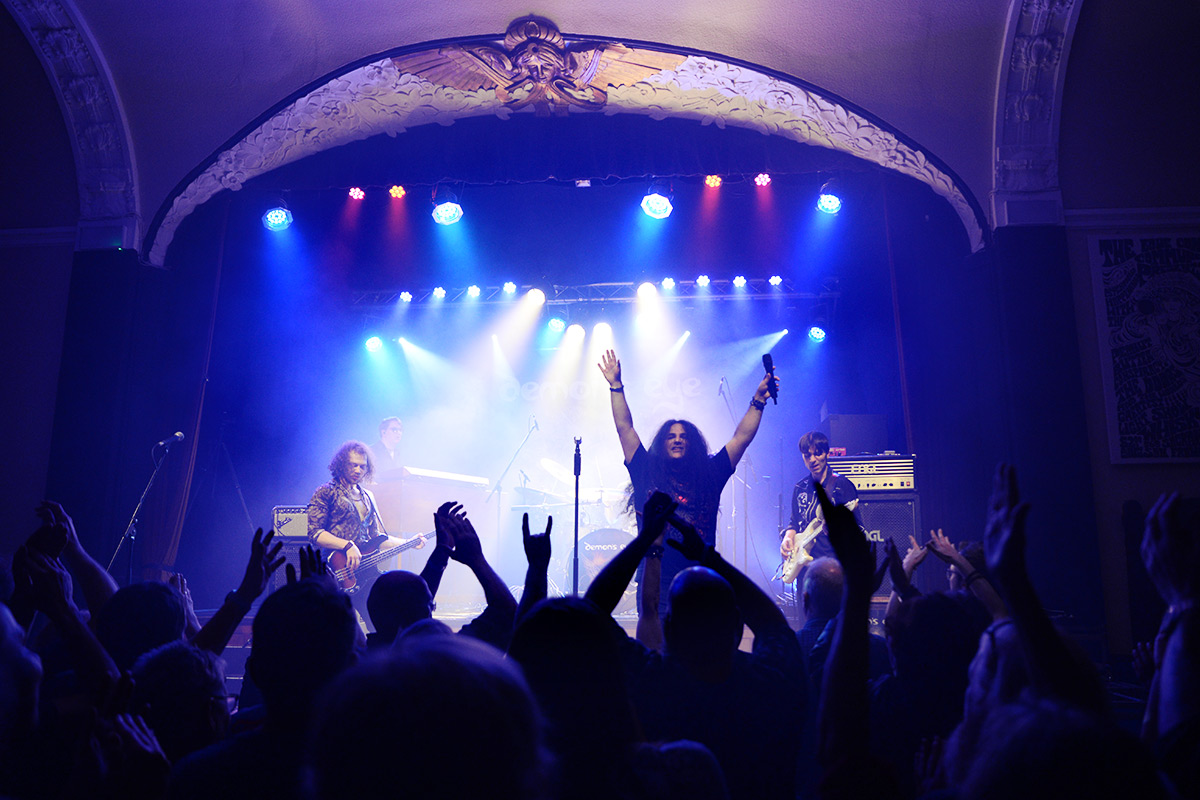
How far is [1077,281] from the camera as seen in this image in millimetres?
6086

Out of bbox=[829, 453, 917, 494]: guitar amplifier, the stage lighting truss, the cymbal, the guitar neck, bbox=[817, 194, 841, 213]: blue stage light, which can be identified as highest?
bbox=[817, 194, 841, 213]: blue stage light

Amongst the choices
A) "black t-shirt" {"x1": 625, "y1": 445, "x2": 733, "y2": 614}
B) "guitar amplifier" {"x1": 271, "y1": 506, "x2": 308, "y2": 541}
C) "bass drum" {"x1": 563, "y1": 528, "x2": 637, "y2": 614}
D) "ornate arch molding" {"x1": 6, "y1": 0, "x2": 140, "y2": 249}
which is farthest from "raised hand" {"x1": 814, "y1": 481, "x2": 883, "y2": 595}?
"bass drum" {"x1": 563, "y1": 528, "x2": 637, "y2": 614}

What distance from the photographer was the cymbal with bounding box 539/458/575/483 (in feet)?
36.4

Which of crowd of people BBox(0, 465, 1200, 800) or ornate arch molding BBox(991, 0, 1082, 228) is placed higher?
ornate arch molding BBox(991, 0, 1082, 228)

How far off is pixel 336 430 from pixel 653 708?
944 centimetres

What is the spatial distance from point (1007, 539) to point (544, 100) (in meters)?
6.65

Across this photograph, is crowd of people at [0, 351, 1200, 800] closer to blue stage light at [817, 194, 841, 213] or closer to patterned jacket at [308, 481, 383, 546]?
patterned jacket at [308, 481, 383, 546]

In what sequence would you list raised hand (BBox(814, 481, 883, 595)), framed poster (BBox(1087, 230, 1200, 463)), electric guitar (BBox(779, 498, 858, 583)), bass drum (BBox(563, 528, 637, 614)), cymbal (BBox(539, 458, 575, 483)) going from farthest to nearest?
cymbal (BBox(539, 458, 575, 483)), bass drum (BBox(563, 528, 637, 614)), electric guitar (BBox(779, 498, 858, 583)), framed poster (BBox(1087, 230, 1200, 463)), raised hand (BBox(814, 481, 883, 595))

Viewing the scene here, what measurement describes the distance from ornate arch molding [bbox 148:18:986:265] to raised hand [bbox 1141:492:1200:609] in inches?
210

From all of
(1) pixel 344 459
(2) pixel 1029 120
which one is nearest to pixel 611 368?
(1) pixel 344 459

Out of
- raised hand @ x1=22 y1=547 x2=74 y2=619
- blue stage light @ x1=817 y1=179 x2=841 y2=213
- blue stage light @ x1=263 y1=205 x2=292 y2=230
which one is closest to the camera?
raised hand @ x1=22 y1=547 x2=74 y2=619

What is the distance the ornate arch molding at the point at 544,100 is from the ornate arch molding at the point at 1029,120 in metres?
0.29

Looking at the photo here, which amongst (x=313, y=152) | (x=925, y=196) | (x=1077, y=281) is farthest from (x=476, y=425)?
(x=1077, y=281)

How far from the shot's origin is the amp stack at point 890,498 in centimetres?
669
